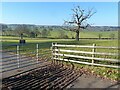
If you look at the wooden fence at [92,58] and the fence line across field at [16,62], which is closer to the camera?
the fence line across field at [16,62]

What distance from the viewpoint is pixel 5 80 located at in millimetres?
7363

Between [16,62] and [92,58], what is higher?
[92,58]

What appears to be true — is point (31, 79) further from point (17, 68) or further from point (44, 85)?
point (17, 68)

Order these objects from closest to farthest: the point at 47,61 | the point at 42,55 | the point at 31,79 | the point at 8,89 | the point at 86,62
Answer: the point at 8,89 → the point at 31,79 → the point at 86,62 → the point at 47,61 → the point at 42,55

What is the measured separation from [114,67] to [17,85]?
15.5ft

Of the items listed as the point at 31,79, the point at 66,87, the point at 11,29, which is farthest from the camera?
the point at 11,29

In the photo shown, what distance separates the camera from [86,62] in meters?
10.3

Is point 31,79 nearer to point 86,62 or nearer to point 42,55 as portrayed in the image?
point 86,62

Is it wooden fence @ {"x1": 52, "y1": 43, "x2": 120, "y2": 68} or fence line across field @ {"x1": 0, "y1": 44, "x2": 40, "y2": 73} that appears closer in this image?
fence line across field @ {"x1": 0, "y1": 44, "x2": 40, "y2": 73}

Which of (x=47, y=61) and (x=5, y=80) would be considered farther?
(x=47, y=61)

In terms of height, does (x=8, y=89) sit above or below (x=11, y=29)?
below

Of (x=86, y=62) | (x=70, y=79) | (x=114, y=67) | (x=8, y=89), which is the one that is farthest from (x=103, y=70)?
(x=8, y=89)

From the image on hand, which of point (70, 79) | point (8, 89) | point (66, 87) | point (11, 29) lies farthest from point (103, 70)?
point (11, 29)

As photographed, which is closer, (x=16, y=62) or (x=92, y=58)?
(x=16, y=62)
